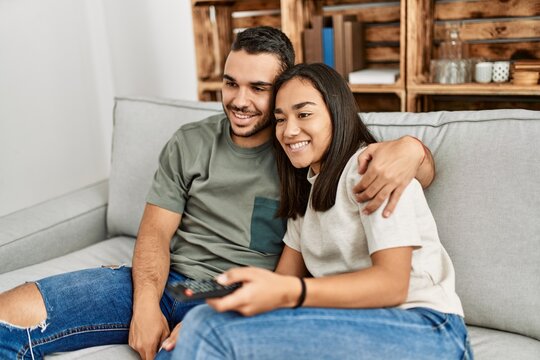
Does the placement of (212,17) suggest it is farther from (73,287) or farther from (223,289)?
(223,289)

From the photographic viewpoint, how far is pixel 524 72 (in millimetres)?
1908

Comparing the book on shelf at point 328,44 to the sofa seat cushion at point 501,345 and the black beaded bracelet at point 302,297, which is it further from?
the black beaded bracelet at point 302,297

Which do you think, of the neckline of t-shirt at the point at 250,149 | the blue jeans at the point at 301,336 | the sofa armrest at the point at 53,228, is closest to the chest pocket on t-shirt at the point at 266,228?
the neckline of t-shirt at the point at 250,149

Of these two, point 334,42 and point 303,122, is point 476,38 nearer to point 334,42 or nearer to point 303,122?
point 334,42

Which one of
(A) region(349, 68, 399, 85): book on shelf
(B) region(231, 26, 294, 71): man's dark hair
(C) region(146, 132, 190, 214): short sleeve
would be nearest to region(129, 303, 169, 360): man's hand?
(C) region(146, 132, 190, 214): short sleeve

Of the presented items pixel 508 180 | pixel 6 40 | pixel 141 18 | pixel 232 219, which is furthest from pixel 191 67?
pixel 508 180

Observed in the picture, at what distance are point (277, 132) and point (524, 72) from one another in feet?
3.29

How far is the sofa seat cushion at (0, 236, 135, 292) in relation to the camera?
167cm

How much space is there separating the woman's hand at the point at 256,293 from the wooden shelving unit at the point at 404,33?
123 cm

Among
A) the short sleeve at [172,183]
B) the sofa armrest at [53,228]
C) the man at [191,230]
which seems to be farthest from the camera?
the sofa armrest at [53,228]

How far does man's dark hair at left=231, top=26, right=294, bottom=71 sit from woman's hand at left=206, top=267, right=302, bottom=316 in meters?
0.66

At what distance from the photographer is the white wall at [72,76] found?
245cm

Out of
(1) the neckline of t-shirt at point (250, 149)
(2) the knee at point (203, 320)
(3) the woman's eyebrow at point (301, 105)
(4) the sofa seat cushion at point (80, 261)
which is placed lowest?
(4) the sofa seat cushion at point (80, 261)

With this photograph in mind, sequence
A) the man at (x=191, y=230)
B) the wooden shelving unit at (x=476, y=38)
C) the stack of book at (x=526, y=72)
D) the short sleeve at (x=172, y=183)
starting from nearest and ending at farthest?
the man at (x=191, y=230), the short sleeve at (x=172, y=183), the stack of book at (x=526, y=72), the wooden shelving unit at (x=476, y=38)
